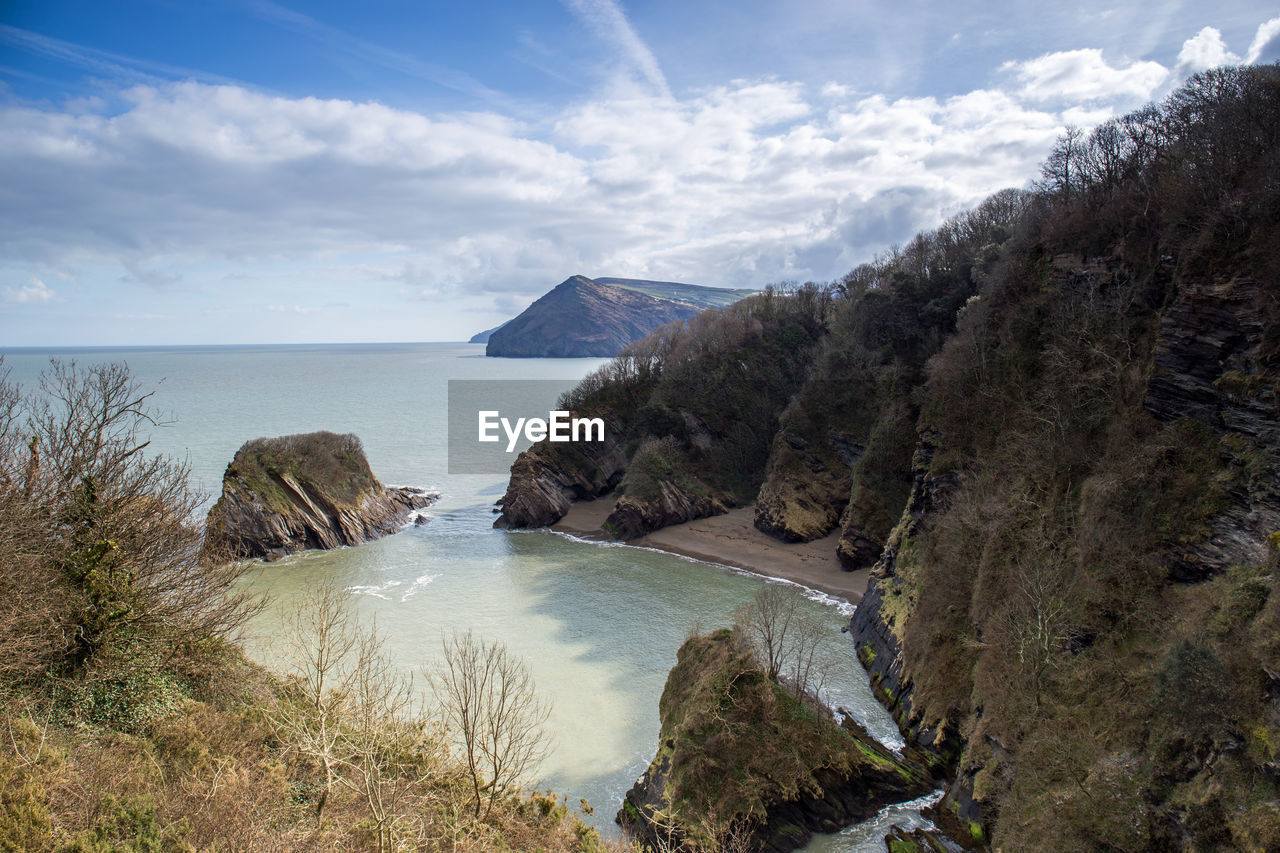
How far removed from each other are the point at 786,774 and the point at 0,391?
26971 millimetres

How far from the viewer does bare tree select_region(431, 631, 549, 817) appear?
1625 cm

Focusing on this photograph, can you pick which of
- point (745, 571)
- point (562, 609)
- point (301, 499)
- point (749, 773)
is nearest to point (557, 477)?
point (301, 499)

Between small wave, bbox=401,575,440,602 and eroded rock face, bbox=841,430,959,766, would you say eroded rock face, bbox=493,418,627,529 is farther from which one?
eroded rock face, bbox=841,430,959,766

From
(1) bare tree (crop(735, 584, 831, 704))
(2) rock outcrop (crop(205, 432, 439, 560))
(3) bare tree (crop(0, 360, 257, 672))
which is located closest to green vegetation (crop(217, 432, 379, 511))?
(2) rock outcrop (crop(205, 432, 439, 560))

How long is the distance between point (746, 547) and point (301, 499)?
36.8 meters

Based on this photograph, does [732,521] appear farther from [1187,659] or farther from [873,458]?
[1187,659]

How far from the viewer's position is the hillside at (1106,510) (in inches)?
637

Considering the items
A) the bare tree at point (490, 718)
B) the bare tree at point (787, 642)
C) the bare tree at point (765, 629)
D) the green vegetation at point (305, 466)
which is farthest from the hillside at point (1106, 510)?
the green vegetation at point (305, 466)

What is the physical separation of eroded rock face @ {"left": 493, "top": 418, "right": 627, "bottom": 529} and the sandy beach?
220 centimetres

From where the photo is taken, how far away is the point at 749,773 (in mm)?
20609

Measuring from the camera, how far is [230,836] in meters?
11.8

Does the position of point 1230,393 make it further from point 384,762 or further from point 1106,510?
point 384,762

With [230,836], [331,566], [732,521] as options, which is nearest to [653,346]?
[732,521]

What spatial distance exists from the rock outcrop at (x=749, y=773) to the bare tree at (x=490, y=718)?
4.47 metres
